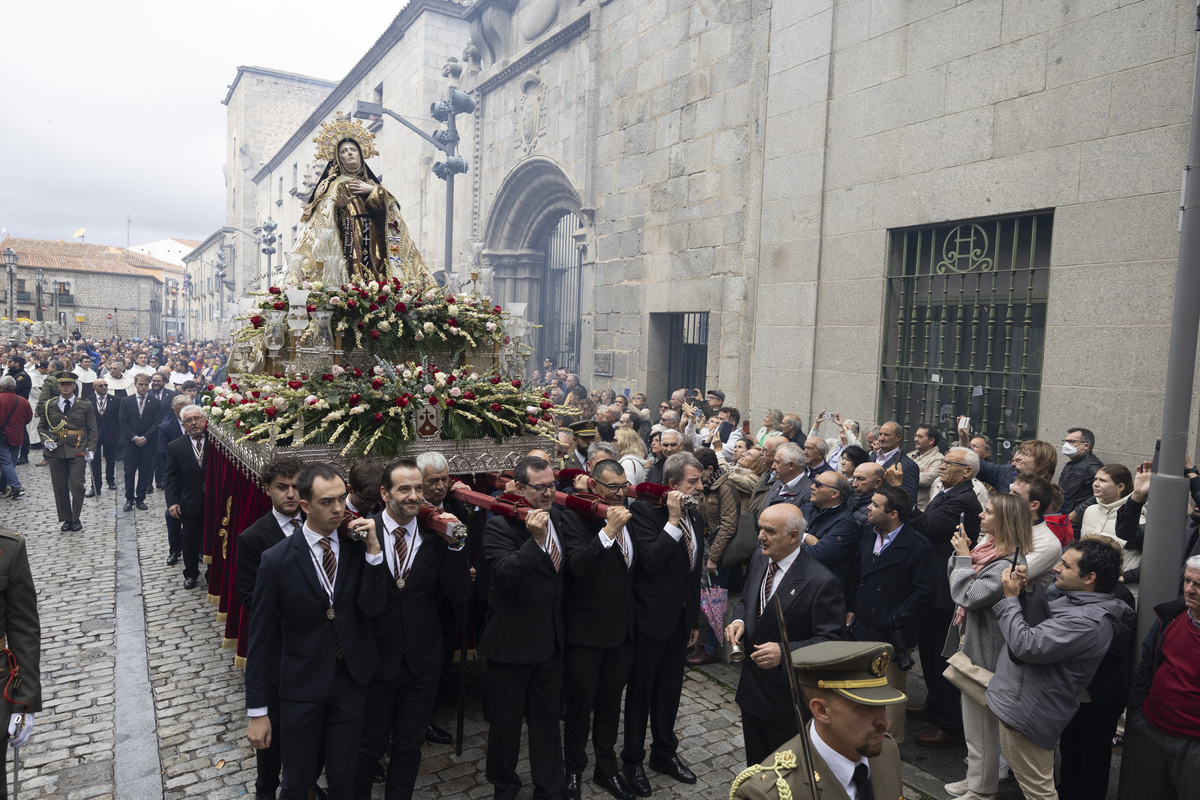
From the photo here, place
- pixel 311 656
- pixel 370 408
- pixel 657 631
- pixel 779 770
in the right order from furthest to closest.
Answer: pixel 370 408 → pixel 657 631 → pixel 311 656 → pixel 779 770

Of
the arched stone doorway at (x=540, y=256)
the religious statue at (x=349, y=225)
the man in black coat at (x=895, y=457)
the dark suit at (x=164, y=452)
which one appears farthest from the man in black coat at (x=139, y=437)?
the man in black coat at (x=895, y=457)

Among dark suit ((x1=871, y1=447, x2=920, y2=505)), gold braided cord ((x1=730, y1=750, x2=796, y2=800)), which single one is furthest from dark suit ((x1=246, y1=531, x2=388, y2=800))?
dark suit ((x1=871, y1=447, x2=920, y2=505))

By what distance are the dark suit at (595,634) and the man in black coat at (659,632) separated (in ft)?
0.37

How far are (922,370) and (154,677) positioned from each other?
8.26 m

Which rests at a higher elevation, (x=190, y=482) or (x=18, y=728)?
(x=190, y=482)

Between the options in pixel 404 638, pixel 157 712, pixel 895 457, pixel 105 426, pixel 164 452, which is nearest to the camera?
pixel 404 638

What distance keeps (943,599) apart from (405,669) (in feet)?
11.4

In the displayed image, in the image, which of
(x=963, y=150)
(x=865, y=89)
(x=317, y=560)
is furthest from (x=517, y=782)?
(x=865, y=89)

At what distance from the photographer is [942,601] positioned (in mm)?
5094

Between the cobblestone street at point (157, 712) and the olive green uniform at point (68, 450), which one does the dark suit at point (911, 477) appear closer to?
the cobblestone street at point (157, 712)

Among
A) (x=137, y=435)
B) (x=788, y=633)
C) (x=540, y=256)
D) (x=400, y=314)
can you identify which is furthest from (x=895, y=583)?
(x=540, y=256)

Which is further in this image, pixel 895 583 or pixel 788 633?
pixel 895 583

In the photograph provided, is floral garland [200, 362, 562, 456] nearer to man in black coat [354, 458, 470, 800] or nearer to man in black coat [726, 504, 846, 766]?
man in black coat [354, 458, 470, 800]

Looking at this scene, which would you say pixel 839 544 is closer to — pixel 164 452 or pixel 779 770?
pixel 779 770
